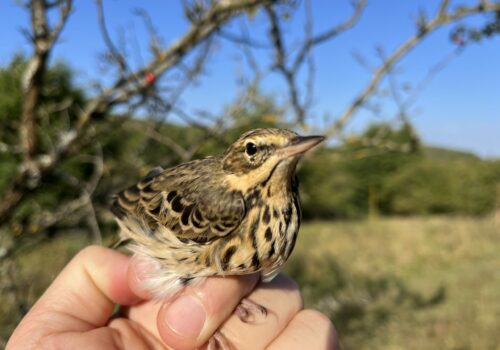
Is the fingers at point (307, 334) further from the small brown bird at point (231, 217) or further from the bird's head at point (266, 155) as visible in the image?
the bird's head at point (266, 155)

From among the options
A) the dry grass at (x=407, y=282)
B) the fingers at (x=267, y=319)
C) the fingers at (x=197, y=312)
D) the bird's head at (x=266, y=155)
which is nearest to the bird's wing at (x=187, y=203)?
the bird's head at (x=266, y=155)

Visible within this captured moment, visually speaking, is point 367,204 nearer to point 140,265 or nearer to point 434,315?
point 434,315

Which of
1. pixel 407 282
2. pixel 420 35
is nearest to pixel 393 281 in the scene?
pixel 407 282

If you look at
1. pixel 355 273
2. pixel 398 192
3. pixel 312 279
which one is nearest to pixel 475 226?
pixel 355 273

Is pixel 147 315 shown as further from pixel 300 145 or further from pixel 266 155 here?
pixel 300 145

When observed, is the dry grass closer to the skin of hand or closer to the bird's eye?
the skin of hand

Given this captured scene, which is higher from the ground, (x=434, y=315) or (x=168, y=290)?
(x=168, y=290)

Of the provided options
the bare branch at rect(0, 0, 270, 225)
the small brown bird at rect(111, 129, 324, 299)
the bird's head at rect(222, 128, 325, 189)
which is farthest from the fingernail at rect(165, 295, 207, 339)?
the bare branch at rect(0, 0, 270, 225)
